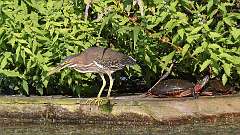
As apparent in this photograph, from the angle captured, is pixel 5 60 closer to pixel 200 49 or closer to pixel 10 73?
pixel 10 73

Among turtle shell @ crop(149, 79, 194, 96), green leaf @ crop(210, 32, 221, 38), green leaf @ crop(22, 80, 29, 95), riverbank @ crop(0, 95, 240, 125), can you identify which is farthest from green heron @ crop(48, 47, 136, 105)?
green leaf @ crop(210, 32, 221, 38)

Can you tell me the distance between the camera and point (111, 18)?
807 centimetres

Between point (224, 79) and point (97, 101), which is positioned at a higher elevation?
point (224, 79)

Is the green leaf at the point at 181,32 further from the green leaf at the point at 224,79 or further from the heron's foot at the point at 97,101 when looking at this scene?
the heron's foot at the point at 97,101

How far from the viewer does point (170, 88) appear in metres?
8.32

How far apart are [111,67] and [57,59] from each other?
95 centimetres

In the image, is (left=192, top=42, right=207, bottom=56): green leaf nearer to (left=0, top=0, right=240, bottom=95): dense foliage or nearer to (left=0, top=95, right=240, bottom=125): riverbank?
(left=0, top=0, right=240, bottom=95): dense foliage

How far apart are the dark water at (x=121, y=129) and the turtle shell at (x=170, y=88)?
0.73m

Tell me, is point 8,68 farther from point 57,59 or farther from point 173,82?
point 173,82

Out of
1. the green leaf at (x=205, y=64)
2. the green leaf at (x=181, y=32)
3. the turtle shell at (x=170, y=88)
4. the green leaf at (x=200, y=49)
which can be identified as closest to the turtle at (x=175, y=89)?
the turtle shell at (x=170, y=88)

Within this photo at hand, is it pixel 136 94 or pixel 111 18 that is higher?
pixel 111 18

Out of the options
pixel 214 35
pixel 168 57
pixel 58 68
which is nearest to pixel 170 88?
pixel 168 57

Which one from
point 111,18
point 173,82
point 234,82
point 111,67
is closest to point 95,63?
point 111,67

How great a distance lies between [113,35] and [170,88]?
3.40ft
